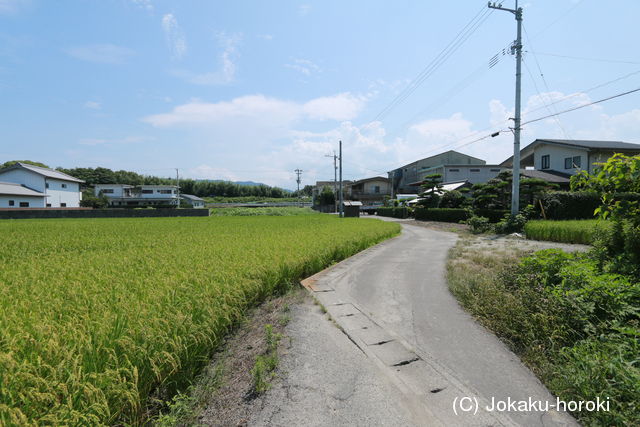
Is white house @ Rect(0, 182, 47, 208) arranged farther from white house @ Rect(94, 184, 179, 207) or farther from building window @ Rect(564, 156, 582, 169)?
building window @ Rect(564, 156, 582, 169)

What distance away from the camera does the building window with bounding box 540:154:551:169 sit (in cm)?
2612

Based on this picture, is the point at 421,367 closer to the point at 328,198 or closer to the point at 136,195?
the point at 328,198

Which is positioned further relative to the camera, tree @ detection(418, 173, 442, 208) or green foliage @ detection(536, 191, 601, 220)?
tree @ detection(418, 173, 442, 208)

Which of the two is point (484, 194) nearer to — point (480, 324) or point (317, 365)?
point (480, 324)

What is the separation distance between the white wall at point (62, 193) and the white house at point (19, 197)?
1.61 metres

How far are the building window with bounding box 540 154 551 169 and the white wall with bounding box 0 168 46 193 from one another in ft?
189

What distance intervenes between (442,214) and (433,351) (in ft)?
72.4

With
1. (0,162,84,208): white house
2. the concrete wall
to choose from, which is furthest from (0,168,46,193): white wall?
the concrete wall

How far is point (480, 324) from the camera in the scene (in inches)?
162

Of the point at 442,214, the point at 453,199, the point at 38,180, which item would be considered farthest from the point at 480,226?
the point at 38,180

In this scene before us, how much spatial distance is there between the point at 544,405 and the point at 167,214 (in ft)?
119

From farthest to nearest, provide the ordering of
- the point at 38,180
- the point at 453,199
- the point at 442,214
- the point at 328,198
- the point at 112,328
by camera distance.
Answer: the point at 328,198 → the point at 38,180 → the point at 453,199 → the point at 442,214 → the point at 112,328

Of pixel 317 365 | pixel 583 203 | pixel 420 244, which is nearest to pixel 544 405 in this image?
pixel 317 365

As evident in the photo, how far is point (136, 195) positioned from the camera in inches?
2154
